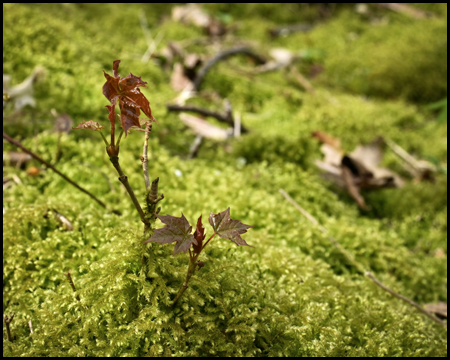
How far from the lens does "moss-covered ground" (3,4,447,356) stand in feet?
3.51

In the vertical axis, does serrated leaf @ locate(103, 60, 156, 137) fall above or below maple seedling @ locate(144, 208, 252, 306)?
above

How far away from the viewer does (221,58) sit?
3750 millimetres

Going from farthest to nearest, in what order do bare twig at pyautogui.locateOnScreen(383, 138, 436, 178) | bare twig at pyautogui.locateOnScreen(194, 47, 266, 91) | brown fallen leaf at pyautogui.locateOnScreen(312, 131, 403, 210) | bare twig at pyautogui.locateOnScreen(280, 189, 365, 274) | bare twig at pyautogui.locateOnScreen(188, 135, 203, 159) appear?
bare twig at pyautogui.locateOnScreen(194, 47, 266, 91)
bare twig at pyautogui.locateOnScreen(383, 138, 436, 178)
brown fallen leaf at pyautogui.locateOnScreen(312, 131, 403, 210)
bare twig at pyautogui.locateOnScreen(188, 135, 203, 159)
bare twig at pyautogui.locateOnScreen(280, 189, 365, 274)

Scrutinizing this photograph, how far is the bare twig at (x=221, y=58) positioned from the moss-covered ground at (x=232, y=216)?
0.12 meters

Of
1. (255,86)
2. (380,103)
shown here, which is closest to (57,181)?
(255,86)

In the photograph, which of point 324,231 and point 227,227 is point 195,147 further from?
point 227,227

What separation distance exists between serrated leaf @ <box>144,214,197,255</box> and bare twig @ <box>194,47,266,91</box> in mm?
2513

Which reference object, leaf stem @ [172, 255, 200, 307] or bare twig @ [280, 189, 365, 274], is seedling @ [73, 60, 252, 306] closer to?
leaf stem @ [172, 255, 200, 307]

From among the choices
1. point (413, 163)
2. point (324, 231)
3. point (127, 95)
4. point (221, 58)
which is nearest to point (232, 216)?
point (324, 231)

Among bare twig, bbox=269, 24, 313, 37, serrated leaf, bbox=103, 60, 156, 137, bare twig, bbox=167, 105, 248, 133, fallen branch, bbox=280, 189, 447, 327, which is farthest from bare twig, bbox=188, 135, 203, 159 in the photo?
bare twig, bbox=269, 24, 313, 37

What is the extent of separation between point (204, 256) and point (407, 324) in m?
0.85

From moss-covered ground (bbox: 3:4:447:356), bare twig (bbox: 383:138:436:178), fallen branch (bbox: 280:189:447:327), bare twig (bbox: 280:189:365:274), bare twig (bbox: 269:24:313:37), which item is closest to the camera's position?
moss-covered ground (bbox: 3:4:447:356)

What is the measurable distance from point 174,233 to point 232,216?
0.84 metres

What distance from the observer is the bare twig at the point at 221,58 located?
332cm
